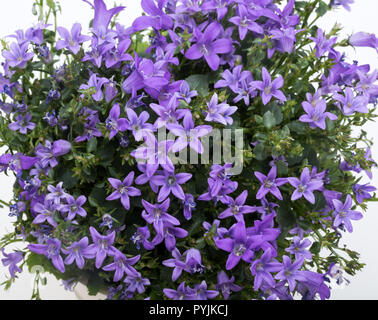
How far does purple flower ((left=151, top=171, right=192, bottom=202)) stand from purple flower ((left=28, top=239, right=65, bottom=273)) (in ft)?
0.85

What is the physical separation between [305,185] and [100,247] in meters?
0.46

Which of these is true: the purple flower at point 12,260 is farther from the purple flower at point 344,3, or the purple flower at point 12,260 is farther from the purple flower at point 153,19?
the purple flower at point 344,3

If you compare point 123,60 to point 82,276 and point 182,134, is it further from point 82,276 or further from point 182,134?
point 82,276

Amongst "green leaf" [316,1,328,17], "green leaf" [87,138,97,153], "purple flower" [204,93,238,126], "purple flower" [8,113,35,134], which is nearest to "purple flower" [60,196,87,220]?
"green leaf" [87,138,97,153]

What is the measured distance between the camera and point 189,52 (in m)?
1.13

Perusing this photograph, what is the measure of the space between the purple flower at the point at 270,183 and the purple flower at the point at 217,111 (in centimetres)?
14

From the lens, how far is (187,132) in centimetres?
103

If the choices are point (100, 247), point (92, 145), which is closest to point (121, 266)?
point (100, 247)

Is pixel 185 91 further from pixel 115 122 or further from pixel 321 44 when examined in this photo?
pixel 321 44

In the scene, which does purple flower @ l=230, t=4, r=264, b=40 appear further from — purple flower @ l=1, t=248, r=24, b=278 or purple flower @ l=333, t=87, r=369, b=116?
purple flower @ l=1, t=248, r=24, b=278

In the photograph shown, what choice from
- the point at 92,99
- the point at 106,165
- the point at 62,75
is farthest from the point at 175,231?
the point at 62,75

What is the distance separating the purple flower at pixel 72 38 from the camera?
1.16 meters

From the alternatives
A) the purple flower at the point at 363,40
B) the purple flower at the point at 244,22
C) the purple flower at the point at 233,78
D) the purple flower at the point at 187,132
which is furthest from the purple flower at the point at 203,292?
the purple flower at the point at 363,40

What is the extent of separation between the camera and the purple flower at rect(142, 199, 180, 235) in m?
1.06
